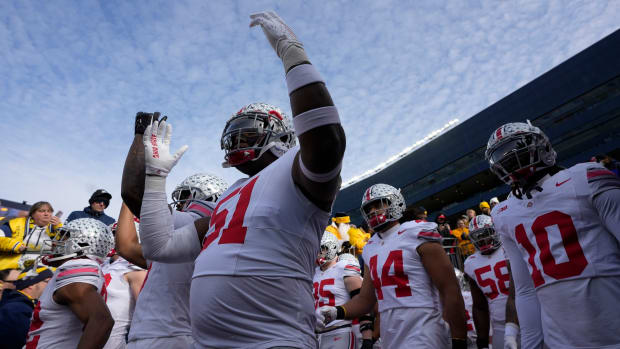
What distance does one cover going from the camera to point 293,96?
5.70 ft

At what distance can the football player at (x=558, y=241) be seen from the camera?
9.43ft

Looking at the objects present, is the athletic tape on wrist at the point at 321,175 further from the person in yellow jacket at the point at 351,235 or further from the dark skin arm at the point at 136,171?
the person in yellow jacket at the point at 351,235

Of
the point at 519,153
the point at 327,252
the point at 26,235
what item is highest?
the point at 26,235

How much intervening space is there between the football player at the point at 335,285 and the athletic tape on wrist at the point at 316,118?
4.75m

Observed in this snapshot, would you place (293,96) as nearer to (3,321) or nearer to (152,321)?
(152,321)

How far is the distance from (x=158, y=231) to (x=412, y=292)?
305 centimetres

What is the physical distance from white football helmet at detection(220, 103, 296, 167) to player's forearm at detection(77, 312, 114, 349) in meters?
2.19

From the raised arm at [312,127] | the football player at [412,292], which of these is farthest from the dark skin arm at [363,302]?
the raised arm at [312,127]

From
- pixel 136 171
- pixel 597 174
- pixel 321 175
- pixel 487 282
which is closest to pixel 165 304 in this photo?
pixel 136 171

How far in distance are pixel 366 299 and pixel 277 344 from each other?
3.24 m

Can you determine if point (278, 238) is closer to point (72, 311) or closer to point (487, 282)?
point (72, 311)

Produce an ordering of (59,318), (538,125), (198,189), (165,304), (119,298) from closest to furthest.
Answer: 1. (165,304)
2. (59,318)
3. (198,189)
4. (119,298)
5. (538,125)

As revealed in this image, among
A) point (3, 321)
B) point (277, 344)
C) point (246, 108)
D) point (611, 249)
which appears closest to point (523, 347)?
point (611, 249)

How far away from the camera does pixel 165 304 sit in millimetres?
3244
